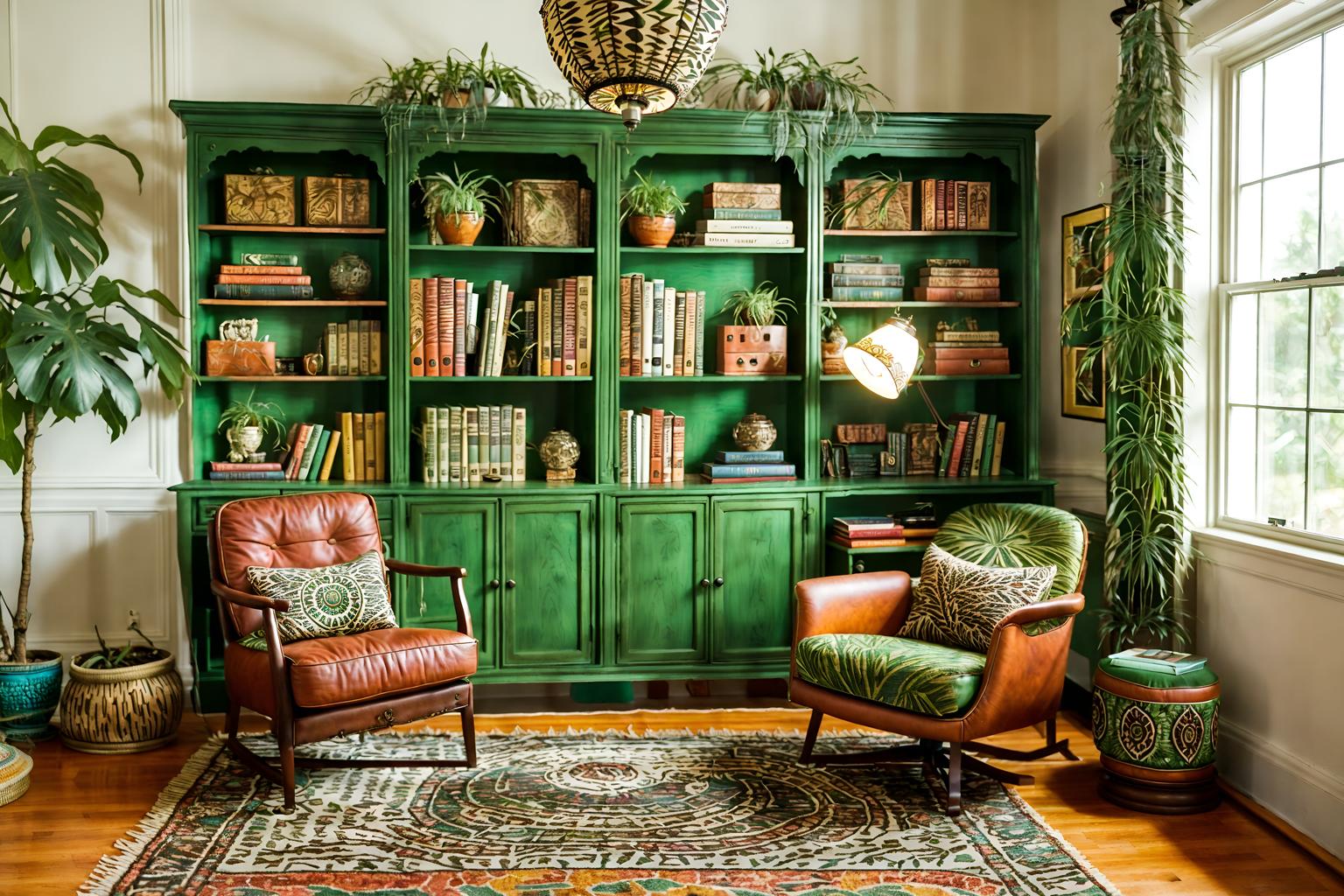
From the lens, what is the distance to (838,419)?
16.6ft

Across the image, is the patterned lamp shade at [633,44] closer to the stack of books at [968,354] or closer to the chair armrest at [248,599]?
the chair armrest at [248,599]

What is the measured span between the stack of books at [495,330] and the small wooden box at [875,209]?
1140mm

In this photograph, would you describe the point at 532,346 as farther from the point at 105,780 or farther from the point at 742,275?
the point at 105,780

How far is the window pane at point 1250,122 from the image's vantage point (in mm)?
3770

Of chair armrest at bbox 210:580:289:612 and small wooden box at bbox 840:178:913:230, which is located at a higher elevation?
small wooden box at bbox 840:178:913:230

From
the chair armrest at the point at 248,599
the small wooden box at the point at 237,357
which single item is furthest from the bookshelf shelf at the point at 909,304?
the chair armrest at the point at 248,599

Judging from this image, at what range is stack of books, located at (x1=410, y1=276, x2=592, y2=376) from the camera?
14.9 feet

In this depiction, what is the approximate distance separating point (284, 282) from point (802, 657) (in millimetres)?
2445

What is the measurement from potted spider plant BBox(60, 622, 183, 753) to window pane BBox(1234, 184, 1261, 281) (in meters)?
3.98

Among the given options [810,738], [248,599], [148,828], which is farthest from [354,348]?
[810,738]

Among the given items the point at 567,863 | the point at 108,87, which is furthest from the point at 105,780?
the point at 108,87

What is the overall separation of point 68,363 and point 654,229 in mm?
2167

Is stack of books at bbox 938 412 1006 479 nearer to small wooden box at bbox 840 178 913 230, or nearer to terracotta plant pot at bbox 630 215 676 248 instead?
small wooden box at bbox 840 178 913 230

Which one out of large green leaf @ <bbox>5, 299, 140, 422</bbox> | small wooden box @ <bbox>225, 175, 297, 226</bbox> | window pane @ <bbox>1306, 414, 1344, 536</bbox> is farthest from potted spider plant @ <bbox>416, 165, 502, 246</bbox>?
window pane @ <bbox>1306, 414, 1344, 536</bbox>
